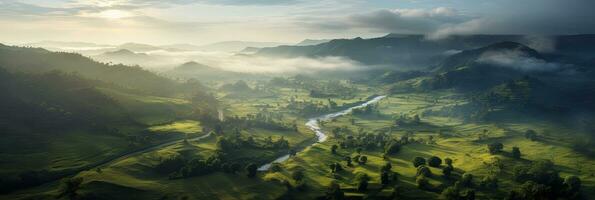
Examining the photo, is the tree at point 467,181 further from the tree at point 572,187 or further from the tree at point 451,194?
the tree at point 572,187

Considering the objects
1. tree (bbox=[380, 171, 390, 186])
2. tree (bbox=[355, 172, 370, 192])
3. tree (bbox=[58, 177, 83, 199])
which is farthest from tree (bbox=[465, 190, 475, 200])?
tree (bbox=[58, 177, 83, 199])

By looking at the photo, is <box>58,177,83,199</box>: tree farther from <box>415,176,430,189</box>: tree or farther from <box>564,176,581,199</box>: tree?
<box>564,176,581,199</box>: tree

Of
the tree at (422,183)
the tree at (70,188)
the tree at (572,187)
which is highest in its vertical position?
the tree at (70,188)

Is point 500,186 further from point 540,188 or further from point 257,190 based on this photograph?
point 257,190

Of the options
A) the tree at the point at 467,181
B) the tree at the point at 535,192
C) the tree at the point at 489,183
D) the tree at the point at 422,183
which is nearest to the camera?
the tree at the point at 535,192

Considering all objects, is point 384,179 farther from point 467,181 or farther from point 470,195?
point 467,181

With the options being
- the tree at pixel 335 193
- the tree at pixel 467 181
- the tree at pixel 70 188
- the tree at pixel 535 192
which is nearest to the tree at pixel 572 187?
the tree at pixel 535 192

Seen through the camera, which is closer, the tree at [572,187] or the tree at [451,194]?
the tree at [451,194]

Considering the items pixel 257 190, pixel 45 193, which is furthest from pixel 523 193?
pixel 45 193
